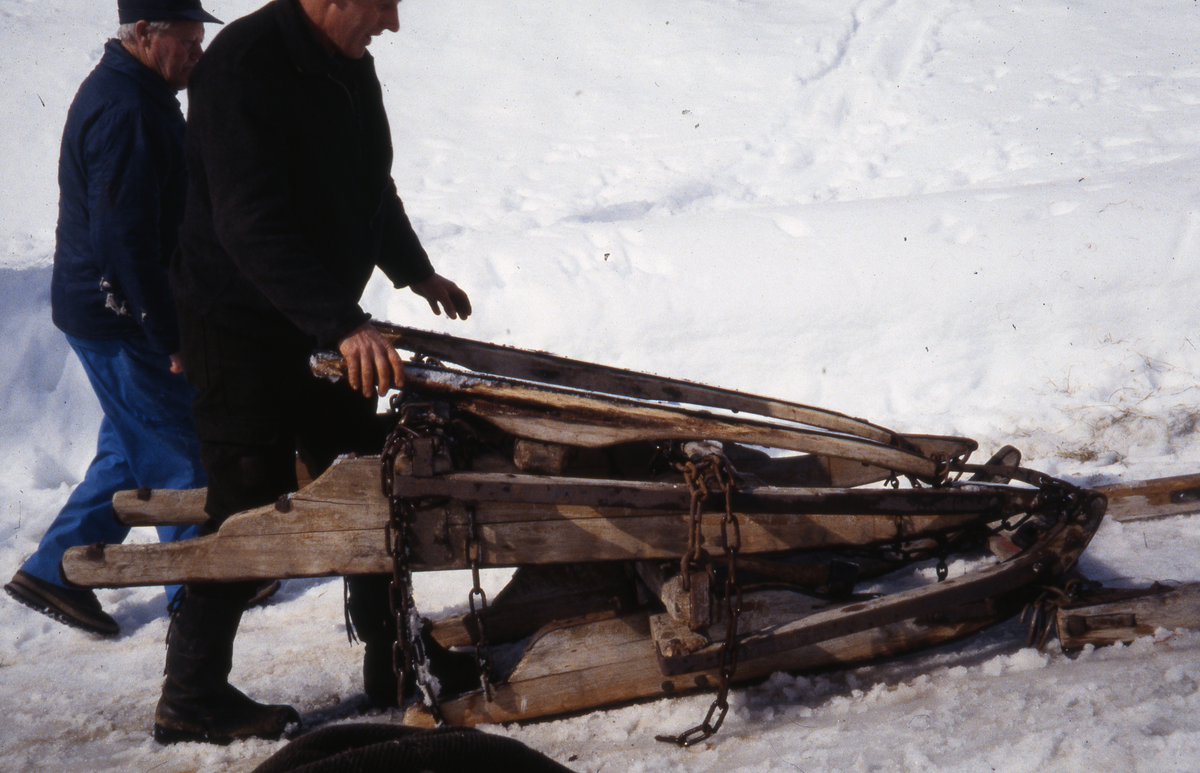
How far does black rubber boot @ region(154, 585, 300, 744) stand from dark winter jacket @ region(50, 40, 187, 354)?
1.26 metres

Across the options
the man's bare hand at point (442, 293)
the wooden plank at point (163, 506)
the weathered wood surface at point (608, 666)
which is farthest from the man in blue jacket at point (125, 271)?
the weathered wood surface at point (608, 666)

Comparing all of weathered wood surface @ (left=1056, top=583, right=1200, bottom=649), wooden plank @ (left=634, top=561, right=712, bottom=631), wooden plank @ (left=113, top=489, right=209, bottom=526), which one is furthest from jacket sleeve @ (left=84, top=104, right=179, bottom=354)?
weathered wood surface @ (left=1056, top=583, right=1200, bottom=649)

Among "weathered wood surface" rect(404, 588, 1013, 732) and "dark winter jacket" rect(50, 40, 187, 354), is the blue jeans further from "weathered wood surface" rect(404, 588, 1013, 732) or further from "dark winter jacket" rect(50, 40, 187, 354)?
"weathered wood surface" rect(404, 588, 1013, 732)

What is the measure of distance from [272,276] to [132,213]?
1.48m

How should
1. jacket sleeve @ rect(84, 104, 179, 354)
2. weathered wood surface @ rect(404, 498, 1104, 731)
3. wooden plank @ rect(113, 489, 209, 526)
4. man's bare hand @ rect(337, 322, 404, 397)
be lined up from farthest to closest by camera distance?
jacket sleeve @ rect(84, 104, 179, 354), wooden plank @ rect(113, 489, 209, 526), weathered wood surface @ rect(404, 498, 1104, 731), man's bare hand @ rect(337, 322, 404, 397)

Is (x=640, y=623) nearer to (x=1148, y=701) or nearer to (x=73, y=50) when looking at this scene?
(x=1148, y=701)

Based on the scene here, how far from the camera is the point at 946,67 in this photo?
10602mm

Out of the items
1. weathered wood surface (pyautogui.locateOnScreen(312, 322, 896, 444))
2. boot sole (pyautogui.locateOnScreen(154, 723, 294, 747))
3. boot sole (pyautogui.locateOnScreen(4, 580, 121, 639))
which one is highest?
weathered wood surface (pyautogui.locateOnScreen(312, 322, 896, 444))

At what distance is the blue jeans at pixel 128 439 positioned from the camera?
3.81m

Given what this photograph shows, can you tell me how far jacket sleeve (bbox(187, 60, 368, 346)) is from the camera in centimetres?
239

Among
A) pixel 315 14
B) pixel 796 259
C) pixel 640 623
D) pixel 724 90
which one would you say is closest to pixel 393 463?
pixel 640 623

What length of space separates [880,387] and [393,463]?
3720mm

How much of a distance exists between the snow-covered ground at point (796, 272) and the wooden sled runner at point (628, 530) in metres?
0.19

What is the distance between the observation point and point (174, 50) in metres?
3.61
